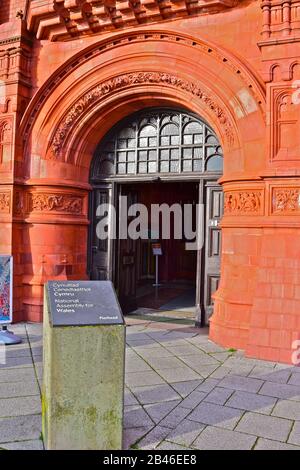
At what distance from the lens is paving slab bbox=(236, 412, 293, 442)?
9.75 ft

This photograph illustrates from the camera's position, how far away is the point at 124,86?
6.27 metres

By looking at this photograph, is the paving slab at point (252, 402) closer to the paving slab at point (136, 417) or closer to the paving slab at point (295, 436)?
the paving slab at point (295, 436)

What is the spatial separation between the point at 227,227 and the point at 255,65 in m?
2.20

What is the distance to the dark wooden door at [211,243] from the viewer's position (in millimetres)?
6277

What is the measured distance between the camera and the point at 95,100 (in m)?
6.47

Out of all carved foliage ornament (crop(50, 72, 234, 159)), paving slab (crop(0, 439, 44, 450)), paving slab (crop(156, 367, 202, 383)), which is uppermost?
carved foliage ornament (crop(50, 72, 234, 159))

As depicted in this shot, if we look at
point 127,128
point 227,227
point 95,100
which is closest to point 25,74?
point 95,100

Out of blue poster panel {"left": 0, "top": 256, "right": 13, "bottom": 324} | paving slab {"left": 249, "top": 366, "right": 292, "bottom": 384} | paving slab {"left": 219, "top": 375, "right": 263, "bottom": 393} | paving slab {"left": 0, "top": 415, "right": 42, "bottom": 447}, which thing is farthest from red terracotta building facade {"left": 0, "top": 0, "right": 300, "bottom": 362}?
paving slab {"left": 0, "top": 415, "right": 42, "bottom": 447}

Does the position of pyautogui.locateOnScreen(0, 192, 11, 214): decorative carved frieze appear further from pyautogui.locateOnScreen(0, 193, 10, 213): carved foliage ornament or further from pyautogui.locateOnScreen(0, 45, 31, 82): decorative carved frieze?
pyautogui.locateOnScreen(0, 45, 31, 82): decorative carved frieze

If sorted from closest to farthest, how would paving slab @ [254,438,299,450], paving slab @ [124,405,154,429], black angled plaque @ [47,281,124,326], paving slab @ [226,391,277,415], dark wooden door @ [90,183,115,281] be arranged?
black angled plaque @ [47,281,124,326]
paving slab @ [254,438,299,450]
paving slab @ [124,405,154,429]
paving slab @ [226,391,277,415]
dark wooden door @ [90,183,115,281]

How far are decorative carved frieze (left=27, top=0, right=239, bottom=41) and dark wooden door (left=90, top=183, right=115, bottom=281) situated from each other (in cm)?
254

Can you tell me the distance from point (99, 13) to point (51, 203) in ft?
9.97

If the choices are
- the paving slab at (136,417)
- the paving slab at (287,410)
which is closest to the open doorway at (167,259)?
the paving slab at (287,410)

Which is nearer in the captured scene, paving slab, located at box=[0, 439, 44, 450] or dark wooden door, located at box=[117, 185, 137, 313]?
paving slab, located at box=[0, 439, 44, 450]
